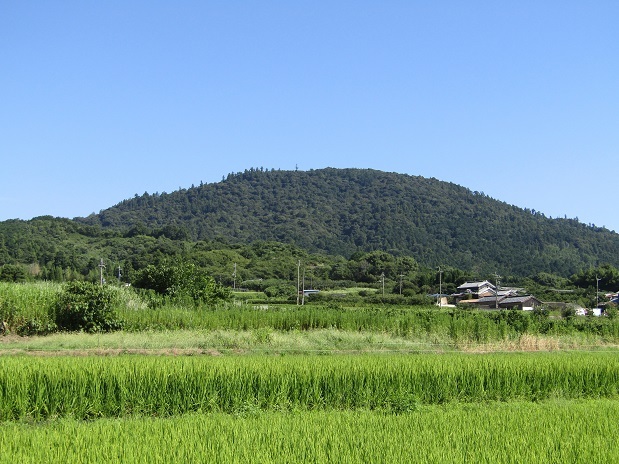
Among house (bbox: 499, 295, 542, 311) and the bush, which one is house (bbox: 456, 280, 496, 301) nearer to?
house (bbox: 499, 295, 542, 311)

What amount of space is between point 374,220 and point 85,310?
12636cm

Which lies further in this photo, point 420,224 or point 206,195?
point 206,195

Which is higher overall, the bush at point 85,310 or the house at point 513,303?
the bush at point 85,310

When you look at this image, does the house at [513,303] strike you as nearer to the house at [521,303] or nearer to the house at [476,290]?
the house at [521,303]

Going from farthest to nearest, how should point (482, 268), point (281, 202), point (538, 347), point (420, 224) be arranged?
point (281, 202) < point (420, 224) < point (482, 268) < point (538, 347)

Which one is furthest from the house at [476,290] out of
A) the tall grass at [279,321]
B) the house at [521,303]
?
the tall grass at [279,321]

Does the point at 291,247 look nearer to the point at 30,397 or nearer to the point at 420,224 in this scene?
the point at 420,224

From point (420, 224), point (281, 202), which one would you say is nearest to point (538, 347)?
point (420, 224)

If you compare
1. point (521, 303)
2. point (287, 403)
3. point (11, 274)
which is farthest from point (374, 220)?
point (287, 403)

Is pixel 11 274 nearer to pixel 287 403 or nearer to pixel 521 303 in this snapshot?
pixel 287 403

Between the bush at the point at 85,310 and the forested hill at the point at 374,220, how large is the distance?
83840 millimetres

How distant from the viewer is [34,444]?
24.0 feet

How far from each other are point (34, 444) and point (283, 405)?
5048 millimetres

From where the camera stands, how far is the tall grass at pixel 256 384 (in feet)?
35.2
